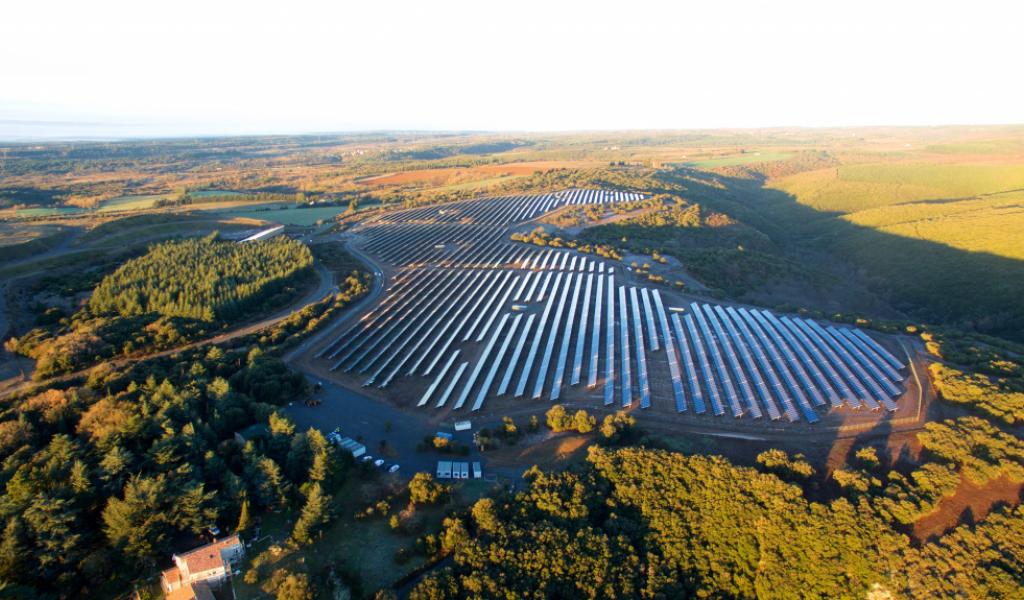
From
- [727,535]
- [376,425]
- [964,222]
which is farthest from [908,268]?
[376,425]

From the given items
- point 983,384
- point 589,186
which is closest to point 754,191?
point 589,186

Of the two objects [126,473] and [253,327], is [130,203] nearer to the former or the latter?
[253,327]

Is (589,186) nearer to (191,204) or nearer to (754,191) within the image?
(754,191)

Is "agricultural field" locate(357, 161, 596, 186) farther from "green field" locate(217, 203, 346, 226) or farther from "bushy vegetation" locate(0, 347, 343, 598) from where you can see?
"bushy vegetation" locate(0, 347, 343, 598)

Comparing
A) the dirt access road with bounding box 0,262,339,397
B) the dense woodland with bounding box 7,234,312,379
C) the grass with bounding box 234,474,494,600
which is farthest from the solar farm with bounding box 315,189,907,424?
the dense woodland with bounding box 7,234,312,379

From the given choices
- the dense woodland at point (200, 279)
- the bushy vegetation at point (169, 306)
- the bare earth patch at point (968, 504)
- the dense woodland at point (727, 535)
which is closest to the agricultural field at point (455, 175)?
the dense woodland at point (200, 279)
